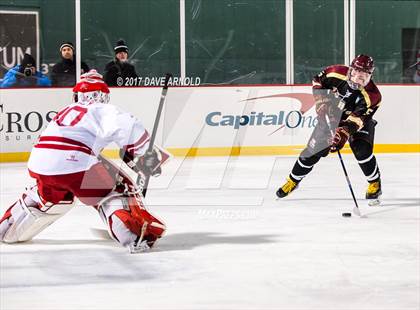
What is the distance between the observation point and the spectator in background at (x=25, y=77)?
393 inches

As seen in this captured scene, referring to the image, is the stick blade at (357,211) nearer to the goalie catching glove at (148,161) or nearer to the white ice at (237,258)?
the white ice at (237,258)

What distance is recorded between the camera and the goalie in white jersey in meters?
4.71

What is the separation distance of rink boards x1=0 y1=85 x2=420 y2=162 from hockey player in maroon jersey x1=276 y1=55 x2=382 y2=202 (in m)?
3.60

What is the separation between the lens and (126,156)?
476 cm

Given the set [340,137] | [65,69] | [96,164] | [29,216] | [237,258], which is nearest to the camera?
[237,258]

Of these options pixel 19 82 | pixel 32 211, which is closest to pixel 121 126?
pixel 32 211

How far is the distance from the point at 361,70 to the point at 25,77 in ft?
15.1

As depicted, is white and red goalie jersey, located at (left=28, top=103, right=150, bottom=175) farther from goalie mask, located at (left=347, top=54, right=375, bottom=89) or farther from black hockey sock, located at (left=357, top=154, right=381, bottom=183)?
black hockey sock, located at (left=357, top=154, right=381, bottom=183)

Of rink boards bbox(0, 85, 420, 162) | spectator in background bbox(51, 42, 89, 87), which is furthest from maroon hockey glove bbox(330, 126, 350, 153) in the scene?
spectator in background bbox(51, 42, 89, 87)

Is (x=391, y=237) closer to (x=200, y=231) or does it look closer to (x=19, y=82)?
(x=200, y=231)

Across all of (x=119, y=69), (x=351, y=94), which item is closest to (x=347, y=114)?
(x=351, y=94)

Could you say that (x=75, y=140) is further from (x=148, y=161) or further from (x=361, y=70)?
(x=361, y=70)

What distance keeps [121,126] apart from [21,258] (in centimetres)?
81

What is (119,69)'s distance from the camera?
34.3ft
